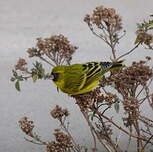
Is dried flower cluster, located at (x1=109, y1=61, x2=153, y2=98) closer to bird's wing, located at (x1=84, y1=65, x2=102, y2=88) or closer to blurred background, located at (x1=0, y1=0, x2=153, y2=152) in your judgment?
bird's wing, located at (x1=84, y1=65, x2=102, y2=88)

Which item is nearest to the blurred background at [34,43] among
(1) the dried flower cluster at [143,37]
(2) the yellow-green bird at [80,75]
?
(2) the yellow-green bird at [80,75]

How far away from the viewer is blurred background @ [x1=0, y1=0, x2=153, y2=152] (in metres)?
2.52

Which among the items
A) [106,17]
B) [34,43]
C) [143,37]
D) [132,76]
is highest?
[34,43]

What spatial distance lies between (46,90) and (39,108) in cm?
24

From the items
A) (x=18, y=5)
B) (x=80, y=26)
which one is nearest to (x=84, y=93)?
(x=80, y=26)

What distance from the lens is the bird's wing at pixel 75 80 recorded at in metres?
1.52

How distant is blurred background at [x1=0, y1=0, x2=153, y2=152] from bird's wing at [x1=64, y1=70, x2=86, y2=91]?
0.87m

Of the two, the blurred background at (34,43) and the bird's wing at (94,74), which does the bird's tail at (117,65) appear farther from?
the blurred background at (34,43)

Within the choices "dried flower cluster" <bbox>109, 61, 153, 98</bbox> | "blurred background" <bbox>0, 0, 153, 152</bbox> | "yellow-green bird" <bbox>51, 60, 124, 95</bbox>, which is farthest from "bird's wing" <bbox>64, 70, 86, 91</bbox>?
"blurred background" <bbox>0, 0, 153, 152</bbox>

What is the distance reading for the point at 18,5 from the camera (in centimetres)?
378

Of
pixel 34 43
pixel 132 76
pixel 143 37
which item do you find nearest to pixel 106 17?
pixel 143 37

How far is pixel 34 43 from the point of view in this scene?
3354 millimetres

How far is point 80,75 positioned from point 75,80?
0.08 ft

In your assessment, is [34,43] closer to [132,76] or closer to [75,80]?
[75,80]
